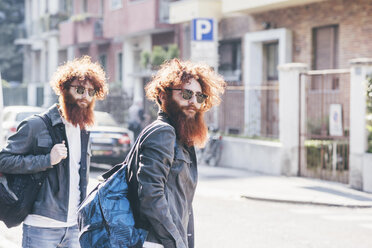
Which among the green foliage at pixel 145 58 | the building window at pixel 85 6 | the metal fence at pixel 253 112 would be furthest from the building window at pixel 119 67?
the metal fence at pixel 253 112

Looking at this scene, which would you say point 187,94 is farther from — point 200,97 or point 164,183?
point 164,183

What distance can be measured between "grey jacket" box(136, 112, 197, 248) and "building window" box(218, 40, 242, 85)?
1820 centimetres

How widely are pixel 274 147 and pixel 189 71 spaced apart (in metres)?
11.4

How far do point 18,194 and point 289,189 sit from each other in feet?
29.3

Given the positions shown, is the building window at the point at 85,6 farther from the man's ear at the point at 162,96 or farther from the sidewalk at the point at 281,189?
the man's ear at the point at 162,96

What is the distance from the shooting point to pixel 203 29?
619 inches

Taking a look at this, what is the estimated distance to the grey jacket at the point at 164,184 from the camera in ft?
10.7

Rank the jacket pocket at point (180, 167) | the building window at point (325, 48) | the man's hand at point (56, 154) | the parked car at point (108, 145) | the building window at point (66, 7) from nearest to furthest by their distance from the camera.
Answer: the jacket pocket at point (180, 167) < the man's hand at point (56, 154) < the parked car at point (108, 145) < the building window at point (325, 48) < the building window at point (66, 7)

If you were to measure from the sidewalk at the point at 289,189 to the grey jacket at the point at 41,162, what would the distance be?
7439 mm

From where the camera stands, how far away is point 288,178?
14.2 meters

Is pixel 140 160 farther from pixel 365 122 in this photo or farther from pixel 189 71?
pixel 365 122

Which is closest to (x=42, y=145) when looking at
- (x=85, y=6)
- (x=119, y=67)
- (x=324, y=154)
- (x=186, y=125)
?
(x=186, y=125)

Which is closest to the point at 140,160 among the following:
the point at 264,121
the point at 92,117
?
the point at 92,117

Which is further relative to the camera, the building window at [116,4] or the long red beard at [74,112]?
the building window at [116,4]
